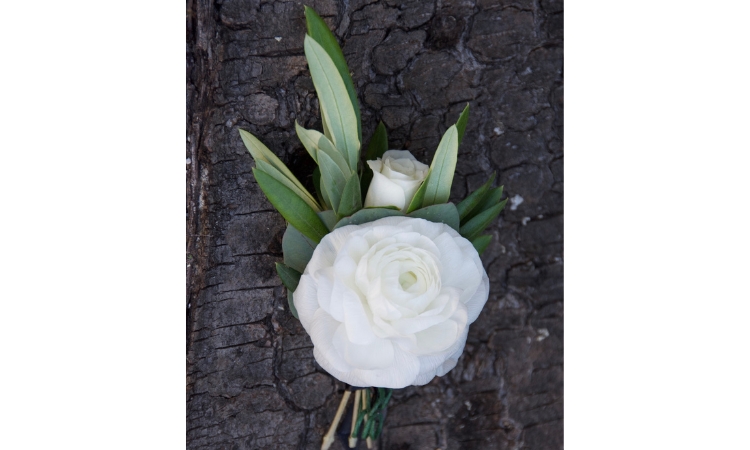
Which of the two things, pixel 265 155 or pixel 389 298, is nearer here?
pixel 389 298

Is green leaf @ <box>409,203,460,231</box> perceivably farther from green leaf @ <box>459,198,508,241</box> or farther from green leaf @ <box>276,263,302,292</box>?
green leaf @ <box>276,263,302,292</box>

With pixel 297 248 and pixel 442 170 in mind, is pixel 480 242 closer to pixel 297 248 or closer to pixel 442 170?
pixel 442 170

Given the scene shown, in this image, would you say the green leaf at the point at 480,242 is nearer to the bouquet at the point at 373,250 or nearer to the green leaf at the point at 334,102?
the bouquet at the point at 373,250

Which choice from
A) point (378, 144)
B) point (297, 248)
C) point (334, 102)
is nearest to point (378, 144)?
point (378, 144)

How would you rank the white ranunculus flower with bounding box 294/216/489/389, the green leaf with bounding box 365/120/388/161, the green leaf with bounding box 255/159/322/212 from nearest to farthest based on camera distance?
the white ranunculus flower with bounding box 294/216/489/389 < the green leaf with bounding box 255/159/322/212 < the green leaf with bounding box 365/120/388/161

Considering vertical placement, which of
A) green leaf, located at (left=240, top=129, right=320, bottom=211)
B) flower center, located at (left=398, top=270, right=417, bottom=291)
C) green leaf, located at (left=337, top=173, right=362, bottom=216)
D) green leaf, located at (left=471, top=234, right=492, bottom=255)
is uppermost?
green leaf, located at (left=240, top=129, right=320, bottom=211)

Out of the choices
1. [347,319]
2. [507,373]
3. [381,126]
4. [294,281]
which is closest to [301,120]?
[381,126]

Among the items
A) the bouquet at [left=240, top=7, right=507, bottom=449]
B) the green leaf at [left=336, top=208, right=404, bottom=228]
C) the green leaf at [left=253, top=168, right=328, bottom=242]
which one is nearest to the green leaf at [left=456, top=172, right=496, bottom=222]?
Answer: the bouquet at [left=240, top=7, right=507, bottom=449]
